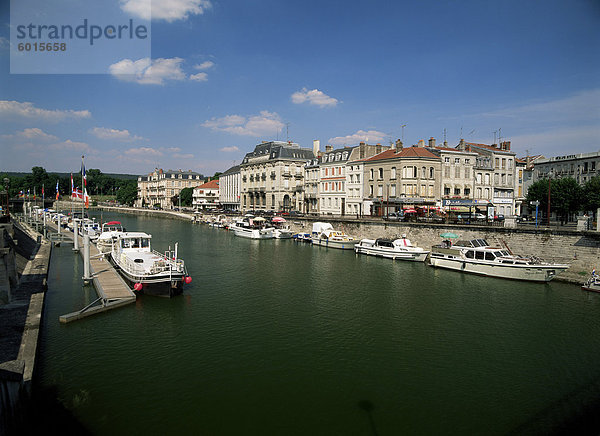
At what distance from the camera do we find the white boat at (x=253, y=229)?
2354 inches

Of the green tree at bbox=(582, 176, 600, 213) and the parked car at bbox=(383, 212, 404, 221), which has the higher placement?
the green tree at bbox=(582, 176, 600, 213)

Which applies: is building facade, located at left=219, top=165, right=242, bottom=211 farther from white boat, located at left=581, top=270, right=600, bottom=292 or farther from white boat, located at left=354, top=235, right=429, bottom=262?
white boat, located at left=581, top=270, right=600, bottom=292

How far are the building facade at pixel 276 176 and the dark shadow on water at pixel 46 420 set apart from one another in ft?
223

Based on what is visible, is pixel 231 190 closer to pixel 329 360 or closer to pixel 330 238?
pixel 330 238

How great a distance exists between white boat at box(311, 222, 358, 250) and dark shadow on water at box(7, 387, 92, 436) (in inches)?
1524

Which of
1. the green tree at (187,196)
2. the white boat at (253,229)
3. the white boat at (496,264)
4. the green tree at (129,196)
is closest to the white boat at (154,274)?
the white boat at (496,264)

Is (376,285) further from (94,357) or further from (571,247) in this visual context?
(94,357)

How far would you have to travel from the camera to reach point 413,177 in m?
54.9

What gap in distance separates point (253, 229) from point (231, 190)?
49.4 m

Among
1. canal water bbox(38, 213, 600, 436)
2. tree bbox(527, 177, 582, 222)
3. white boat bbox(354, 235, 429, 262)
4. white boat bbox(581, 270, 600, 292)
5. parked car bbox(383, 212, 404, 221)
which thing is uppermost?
tree bbox(527, 177, 582, 222)

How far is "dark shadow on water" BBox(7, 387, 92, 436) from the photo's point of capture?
10.9m

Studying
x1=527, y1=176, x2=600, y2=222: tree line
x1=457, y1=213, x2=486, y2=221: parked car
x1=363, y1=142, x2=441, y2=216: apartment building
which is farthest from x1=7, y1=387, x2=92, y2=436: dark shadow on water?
x1=527, y1=176, x2=600, y2=222: tree line

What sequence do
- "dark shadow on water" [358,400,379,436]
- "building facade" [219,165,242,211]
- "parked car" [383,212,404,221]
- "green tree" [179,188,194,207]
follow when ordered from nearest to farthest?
"dark shadow on water" [358,400,379,436] < "parked car" [383,212,404,221] < "building facade" [219,165,242,211] < "green tree" [179,188,194,207]

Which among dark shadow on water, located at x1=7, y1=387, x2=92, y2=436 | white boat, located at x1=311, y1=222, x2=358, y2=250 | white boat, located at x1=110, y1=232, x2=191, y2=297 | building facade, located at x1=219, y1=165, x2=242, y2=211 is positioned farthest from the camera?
building facade, located at x1=219, y1=165, x2=242, y2=211
